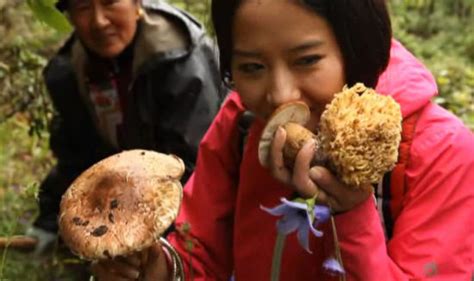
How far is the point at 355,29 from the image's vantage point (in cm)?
174

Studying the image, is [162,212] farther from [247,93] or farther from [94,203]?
[247,93]

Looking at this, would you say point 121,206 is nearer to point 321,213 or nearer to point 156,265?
point 156,265

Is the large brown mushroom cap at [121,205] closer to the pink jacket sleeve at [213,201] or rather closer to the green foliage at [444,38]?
the pink jacket sleeve at [213,201]

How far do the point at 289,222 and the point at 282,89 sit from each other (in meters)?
0.42

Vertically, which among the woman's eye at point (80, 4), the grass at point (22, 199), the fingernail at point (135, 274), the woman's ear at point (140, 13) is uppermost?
the fingernail at point (135, 274)

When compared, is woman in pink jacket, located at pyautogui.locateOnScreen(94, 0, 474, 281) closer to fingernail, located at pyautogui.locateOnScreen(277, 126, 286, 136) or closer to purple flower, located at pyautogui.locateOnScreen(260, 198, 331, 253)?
fingernail, located at pyautogui.locateOnScreen(277, 126, 286, 136)

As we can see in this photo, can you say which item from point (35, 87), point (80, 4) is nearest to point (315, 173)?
point (80, 4)

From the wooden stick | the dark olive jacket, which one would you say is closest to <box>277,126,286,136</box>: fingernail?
the dark olive jacket

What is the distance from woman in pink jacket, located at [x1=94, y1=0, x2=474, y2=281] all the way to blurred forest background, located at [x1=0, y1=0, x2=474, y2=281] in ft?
1.70

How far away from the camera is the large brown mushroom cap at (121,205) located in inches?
61.7

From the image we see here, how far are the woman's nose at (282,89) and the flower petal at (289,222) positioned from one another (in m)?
0.39

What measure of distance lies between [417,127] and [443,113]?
0.10 meters

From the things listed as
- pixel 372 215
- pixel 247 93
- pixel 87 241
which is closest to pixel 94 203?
pixel 87 241

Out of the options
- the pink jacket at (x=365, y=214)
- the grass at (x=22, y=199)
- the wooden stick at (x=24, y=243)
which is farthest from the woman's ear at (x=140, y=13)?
the pink jacket at (x=365, y=214)
